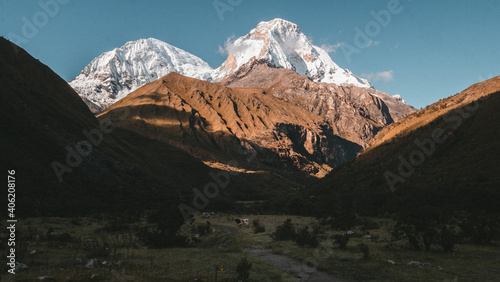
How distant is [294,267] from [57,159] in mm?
50299

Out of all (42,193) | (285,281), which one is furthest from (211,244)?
(42,193)

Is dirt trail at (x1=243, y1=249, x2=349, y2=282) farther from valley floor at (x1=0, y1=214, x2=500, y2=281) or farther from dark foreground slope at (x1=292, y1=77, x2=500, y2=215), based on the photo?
dark foreground slope at (x1=292, y1=77, x2=500, y2=215)

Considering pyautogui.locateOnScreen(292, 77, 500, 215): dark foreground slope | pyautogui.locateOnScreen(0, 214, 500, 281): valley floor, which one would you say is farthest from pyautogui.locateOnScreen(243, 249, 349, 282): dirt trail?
pyautogui.locateOnScreen(292, 77, 500, 215): dark foreground slope

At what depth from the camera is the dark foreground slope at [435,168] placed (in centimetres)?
4459

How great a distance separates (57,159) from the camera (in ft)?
173

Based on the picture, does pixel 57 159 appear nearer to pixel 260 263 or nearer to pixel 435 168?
pixel 260 263

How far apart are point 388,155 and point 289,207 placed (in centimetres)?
2781

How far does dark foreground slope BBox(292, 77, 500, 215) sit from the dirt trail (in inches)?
998

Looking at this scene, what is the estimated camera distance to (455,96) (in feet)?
294

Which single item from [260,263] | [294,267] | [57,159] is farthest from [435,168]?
[57,159]

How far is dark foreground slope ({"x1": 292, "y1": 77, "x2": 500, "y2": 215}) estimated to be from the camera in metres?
44.6

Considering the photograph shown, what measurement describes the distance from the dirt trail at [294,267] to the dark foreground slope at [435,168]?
25348mm

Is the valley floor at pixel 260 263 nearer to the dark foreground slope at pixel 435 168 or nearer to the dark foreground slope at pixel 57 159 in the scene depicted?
the dark foreground slope at pixel 435 168

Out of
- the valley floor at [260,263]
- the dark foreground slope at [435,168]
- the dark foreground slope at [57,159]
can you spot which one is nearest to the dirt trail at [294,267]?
the valley floor at [260,263]
